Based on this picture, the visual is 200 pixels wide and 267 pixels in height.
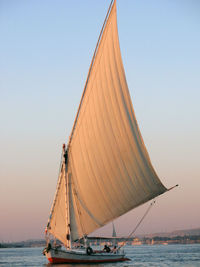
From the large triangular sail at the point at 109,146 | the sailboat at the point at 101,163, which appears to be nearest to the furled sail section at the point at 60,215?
the sailboat at the point at 101,163

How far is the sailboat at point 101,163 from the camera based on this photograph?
29781mm

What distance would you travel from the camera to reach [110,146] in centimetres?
3114

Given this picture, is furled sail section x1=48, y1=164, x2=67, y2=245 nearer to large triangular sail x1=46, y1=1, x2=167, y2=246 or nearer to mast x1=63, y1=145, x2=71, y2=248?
mast x1=63, y1=145, x2=71, y2=248

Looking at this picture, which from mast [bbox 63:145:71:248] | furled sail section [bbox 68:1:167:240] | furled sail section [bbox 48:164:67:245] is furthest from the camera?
furled sail section [bbox 48:164:67:245]

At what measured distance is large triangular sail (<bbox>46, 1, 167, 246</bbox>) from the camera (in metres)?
29.7

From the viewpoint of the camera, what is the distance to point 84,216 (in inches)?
1362

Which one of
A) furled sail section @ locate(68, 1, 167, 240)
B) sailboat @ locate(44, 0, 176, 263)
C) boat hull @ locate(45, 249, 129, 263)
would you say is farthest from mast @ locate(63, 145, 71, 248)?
furled sail section @ locate(68, 1, 167, 240)

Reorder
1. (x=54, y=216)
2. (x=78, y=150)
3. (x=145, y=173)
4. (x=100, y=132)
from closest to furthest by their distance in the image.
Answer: (x=145, y=173) < (x=100, y=132) < (x=78, y=150) < (x=54, y=216)

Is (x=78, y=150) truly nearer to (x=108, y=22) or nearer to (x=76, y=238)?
(x=76, y=238)

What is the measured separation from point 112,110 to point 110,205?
22.7 feet

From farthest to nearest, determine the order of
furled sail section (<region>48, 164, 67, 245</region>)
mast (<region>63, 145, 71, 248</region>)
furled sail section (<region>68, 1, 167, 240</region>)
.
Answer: furled sail section (<region>48, 164, 67, 245</region>), mast (<region>63, 145, 71, 248</region>), furled sail section (<region>68, 1, 167, 240</region>)

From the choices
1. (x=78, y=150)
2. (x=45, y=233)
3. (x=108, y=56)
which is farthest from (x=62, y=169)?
(x=108, y=56)

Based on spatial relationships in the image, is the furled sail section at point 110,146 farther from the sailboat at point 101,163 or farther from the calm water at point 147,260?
the calm water at point 147,260

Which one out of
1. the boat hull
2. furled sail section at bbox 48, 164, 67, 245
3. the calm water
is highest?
furled sail section at bbox 48, 164, 67, 245
